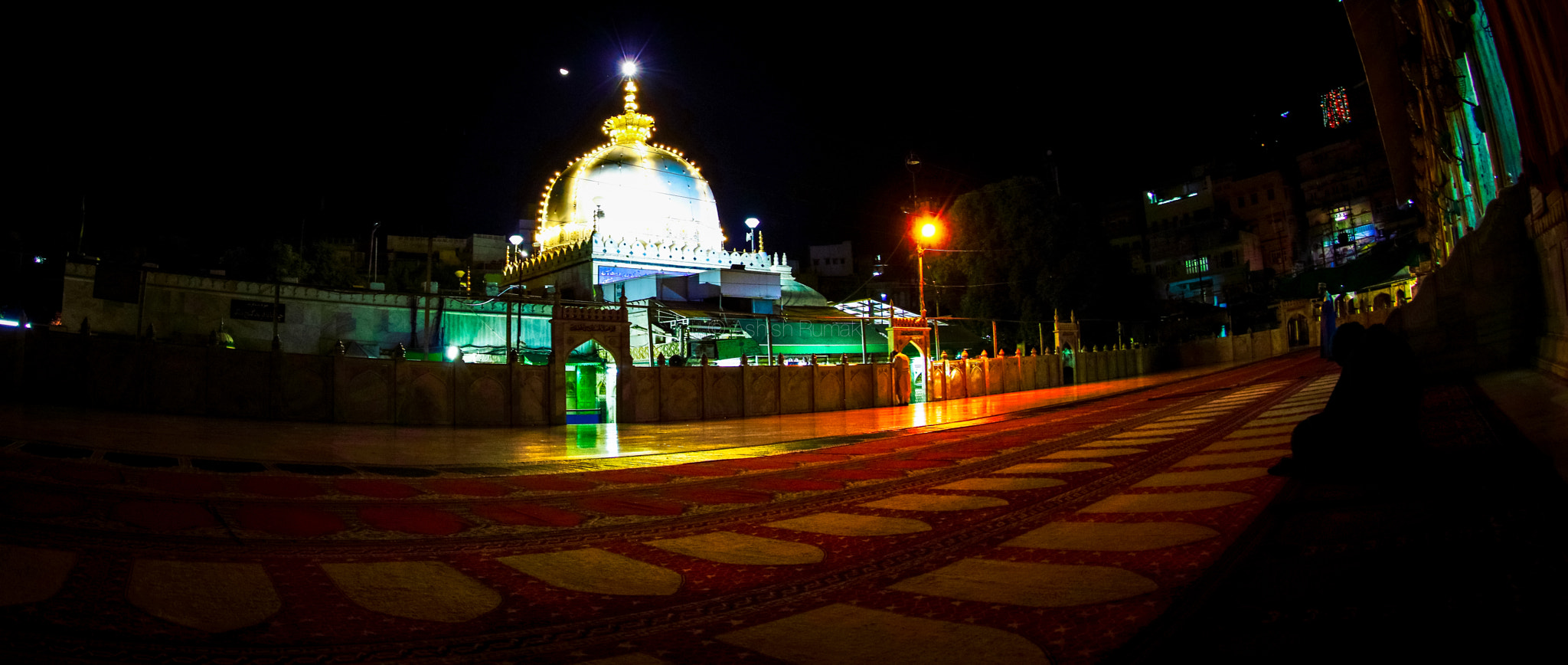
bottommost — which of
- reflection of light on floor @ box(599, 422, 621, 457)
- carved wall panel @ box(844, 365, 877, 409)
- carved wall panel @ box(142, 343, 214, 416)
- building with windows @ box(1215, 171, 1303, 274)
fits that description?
reflection of light on floor @ box(599, 422, 621, 457)

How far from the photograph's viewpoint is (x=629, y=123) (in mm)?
26672

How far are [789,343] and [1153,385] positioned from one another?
29.1 ft

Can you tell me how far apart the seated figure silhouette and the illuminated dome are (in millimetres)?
20328

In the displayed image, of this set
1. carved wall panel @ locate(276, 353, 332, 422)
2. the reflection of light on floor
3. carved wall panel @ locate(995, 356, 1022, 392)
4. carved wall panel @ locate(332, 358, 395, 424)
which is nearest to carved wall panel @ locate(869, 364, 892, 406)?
carved wall panel @ locate(995, 356, 1022, 392)

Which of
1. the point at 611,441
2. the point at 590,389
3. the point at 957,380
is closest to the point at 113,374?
the point at 611,441

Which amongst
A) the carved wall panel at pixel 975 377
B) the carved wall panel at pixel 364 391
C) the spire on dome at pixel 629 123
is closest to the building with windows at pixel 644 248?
the spire on dome at pixel 629 123

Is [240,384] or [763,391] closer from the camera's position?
[240,384]

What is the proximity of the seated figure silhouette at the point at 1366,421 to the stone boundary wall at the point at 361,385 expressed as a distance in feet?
33.7

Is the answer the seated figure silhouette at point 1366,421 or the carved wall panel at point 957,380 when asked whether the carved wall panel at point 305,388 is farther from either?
the carved wall panel at point 957,380

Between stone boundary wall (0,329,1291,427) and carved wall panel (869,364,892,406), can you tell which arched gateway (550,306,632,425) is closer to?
stone boundary wall (0,329,1291,427)

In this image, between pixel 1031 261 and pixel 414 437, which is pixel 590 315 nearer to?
pixel 414 437

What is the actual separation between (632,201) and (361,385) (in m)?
14.9

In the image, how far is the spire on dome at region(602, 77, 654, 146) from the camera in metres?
26.7

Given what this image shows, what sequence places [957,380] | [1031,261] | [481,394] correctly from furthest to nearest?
[1031,261], [957,380], [481,394]
